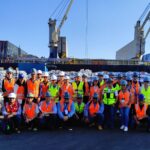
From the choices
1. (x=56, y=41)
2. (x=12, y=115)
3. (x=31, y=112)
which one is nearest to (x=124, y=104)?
(x=31, y=112)

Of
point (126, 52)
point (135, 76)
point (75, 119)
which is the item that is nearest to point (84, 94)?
point (75, 119)

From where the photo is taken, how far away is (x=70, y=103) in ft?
33.3

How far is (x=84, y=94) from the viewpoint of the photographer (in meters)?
11.0

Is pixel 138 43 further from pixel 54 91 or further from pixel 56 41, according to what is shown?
pixel 54 91

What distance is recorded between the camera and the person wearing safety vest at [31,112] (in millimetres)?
9742

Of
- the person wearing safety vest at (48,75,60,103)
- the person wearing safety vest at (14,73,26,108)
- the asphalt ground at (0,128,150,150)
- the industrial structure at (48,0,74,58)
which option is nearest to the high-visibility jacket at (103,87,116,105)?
the asphalt ground at (0,128,150,150)

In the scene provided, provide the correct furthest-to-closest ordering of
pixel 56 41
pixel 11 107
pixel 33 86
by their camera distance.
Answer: pixel 56 41, pixel 33 86, pixel 11 107

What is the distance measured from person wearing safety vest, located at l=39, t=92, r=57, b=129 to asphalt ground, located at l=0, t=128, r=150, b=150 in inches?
13.4

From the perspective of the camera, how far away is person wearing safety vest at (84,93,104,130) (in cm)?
1007

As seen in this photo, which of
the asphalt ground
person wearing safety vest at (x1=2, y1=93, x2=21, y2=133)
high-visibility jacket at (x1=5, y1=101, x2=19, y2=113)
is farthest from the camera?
high-visibility jacket at (x1=5, y1=101, x2=19, y2=113)

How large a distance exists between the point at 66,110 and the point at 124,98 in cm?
182

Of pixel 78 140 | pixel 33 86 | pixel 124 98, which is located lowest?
pixel 78 140

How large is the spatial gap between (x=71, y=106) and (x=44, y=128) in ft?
3.47

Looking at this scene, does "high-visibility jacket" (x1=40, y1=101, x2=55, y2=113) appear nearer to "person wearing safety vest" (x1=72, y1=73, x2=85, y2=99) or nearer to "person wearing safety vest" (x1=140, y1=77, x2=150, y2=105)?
"person wearing safety vest" (x1=72, y1=73, x2=85, y2=99)
